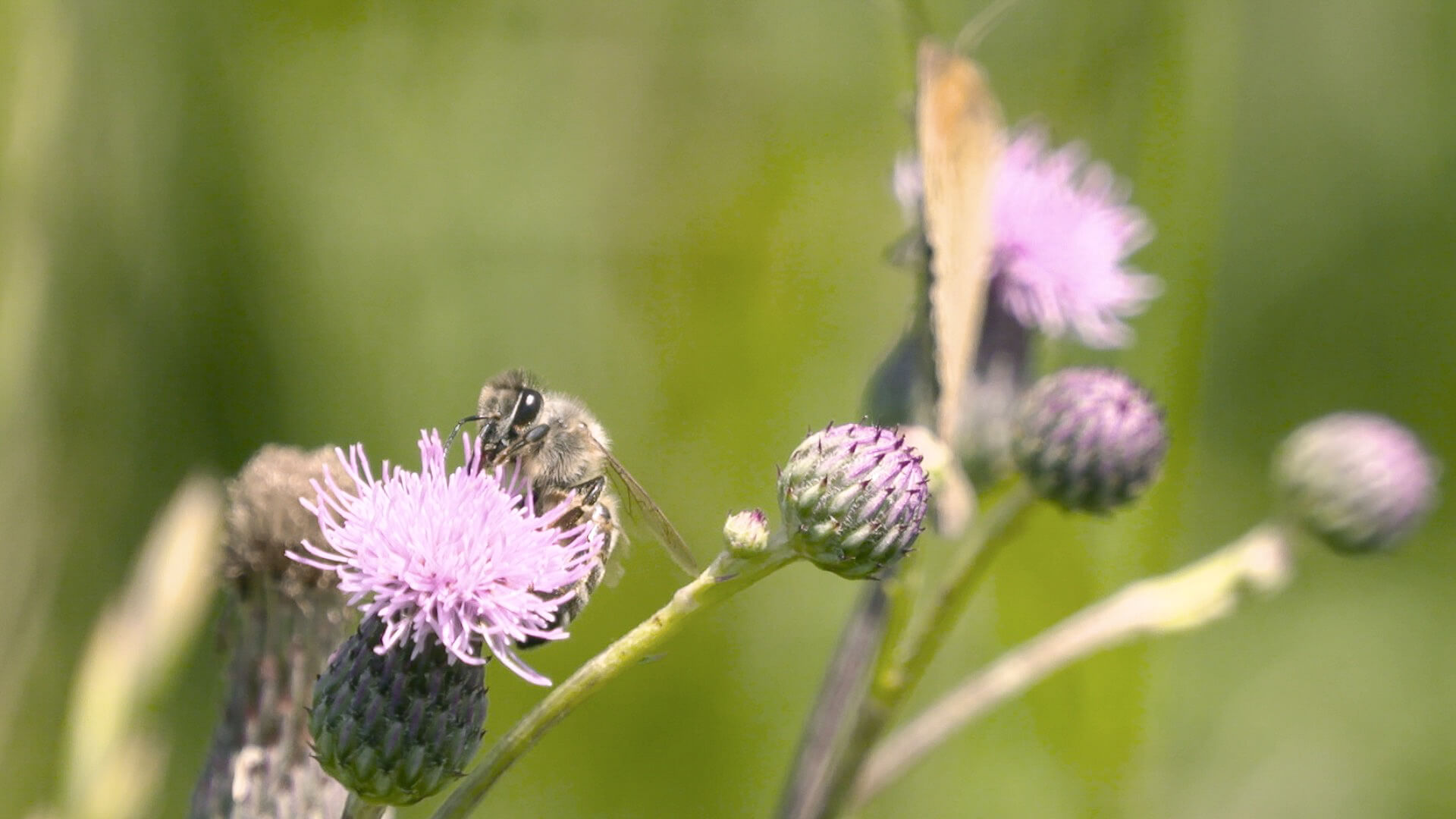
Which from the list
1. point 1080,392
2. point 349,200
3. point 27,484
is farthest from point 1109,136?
point 27,484

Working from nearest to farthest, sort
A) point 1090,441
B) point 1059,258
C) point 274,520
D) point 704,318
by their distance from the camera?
point 274,520 → point 1090,441 → point 1059,258 → point 704,318

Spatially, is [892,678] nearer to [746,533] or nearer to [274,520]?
[746,533]

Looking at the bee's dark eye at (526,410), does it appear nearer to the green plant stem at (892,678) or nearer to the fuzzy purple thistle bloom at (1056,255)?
the green plant stem at (892,678)

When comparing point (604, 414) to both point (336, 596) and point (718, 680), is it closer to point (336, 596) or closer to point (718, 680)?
point (718, 680)

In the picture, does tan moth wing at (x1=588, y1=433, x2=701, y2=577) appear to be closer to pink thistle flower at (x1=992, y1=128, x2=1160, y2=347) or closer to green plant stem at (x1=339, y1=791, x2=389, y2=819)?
green plant stem at (x1=339, y1=791, x2=389, y2=819)

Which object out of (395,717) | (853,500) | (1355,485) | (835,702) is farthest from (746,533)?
(1355,485)

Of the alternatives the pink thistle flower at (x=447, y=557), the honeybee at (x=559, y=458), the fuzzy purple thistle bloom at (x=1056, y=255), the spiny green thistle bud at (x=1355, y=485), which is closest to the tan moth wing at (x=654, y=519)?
the honeybee at (x=559, y=458)

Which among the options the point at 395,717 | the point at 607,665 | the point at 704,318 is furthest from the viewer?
the point at 704,318
